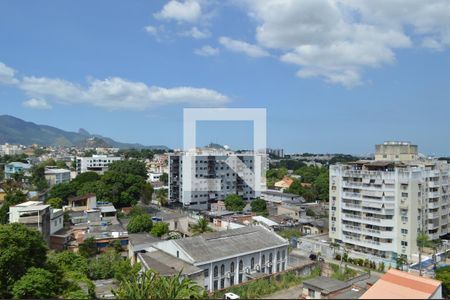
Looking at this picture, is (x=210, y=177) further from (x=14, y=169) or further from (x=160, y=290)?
(x=14, y=169)

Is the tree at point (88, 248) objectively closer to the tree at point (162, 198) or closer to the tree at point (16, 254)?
the tree at point (16, 254)

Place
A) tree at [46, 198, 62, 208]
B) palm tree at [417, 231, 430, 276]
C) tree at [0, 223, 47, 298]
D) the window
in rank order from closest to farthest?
1. tree at [0, 223, 47, 298]
2. the window
3. palm tree at [417, 231, 430, 276]
4. tree at [46, 198, 62, 208]

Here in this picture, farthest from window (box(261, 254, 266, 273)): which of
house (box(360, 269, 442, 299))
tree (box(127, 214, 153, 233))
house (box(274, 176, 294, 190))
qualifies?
house (box(274, 176, 294, 190))

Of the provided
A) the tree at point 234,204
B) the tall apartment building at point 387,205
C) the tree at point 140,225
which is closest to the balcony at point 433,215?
the tall apartment building at point 387,205

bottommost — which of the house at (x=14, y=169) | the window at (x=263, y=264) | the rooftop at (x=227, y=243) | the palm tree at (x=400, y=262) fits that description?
the palm tree at (x=400, y=262)

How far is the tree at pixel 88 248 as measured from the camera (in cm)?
1217

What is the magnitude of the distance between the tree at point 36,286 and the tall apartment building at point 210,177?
1509 cm

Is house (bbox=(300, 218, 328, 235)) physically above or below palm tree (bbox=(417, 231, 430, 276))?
below

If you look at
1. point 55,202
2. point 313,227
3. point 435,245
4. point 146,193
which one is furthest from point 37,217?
point 435,245

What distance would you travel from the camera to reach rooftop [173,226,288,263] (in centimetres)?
966

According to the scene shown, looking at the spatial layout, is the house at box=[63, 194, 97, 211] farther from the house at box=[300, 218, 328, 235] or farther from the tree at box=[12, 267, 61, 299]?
the tree at box=[12, 267, 61, 299]

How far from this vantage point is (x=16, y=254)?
23.4ft

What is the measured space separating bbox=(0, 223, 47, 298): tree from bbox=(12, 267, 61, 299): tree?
27cm

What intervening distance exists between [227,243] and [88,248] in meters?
5.07
